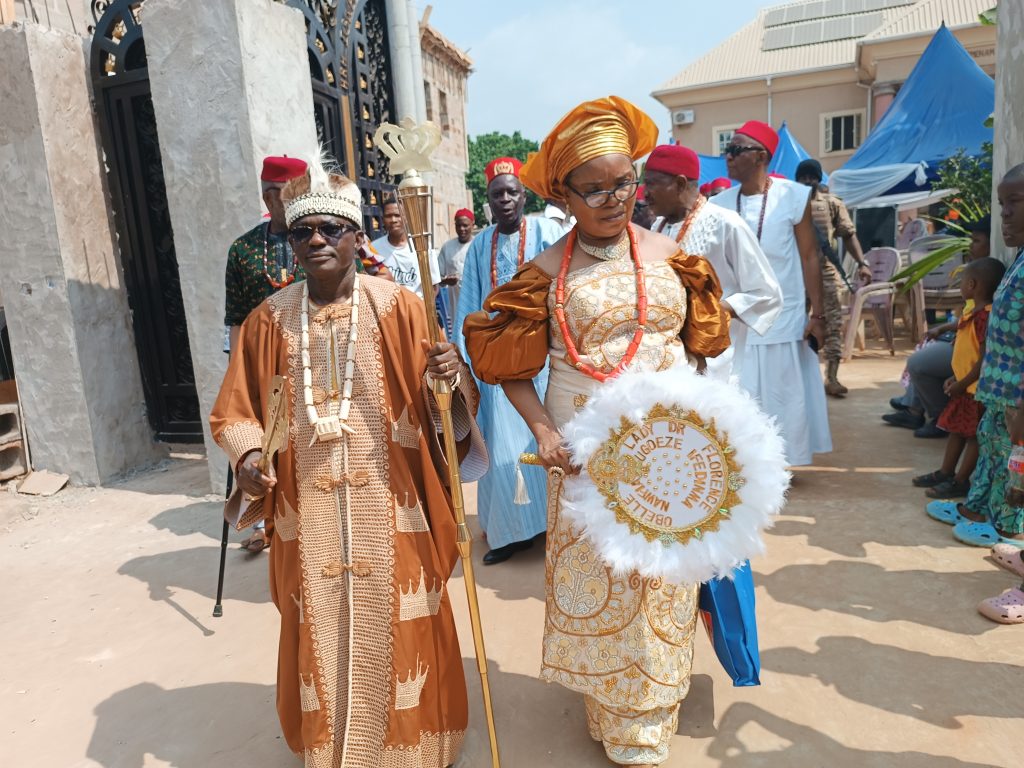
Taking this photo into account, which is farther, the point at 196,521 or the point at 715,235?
the point at 196,521

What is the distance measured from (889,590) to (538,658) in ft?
5.93

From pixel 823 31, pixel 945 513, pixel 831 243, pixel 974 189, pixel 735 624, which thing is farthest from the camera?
pixel 823 31

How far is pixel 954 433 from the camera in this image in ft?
15.1

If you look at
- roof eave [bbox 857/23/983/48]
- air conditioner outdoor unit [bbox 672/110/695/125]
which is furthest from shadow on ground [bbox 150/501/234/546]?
air conditioner outdoor unit [bbox 672/110/695/125]

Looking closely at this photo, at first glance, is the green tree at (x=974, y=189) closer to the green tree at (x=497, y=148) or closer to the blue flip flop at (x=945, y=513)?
the blue flip flop at (x=945, y=513)

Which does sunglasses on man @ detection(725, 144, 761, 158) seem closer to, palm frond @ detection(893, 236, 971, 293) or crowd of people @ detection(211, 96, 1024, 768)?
palm frond @ detection(893, 236, 971, 293)

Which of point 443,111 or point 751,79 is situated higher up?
point 751,79

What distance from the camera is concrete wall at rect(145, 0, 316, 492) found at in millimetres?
5062

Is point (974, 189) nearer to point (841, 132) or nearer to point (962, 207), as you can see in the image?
point (962, 207)

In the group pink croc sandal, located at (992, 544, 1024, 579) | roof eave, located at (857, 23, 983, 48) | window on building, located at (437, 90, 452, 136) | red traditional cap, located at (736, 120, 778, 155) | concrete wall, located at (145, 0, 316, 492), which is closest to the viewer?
pink croc sandal, located at (992, 544, 1024, 579)

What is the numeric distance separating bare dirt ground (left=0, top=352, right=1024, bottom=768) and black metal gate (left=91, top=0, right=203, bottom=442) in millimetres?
1752

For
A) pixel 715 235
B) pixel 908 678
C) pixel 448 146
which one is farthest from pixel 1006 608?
pixel 448 146

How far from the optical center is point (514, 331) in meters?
2.30

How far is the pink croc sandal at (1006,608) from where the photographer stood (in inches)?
122
